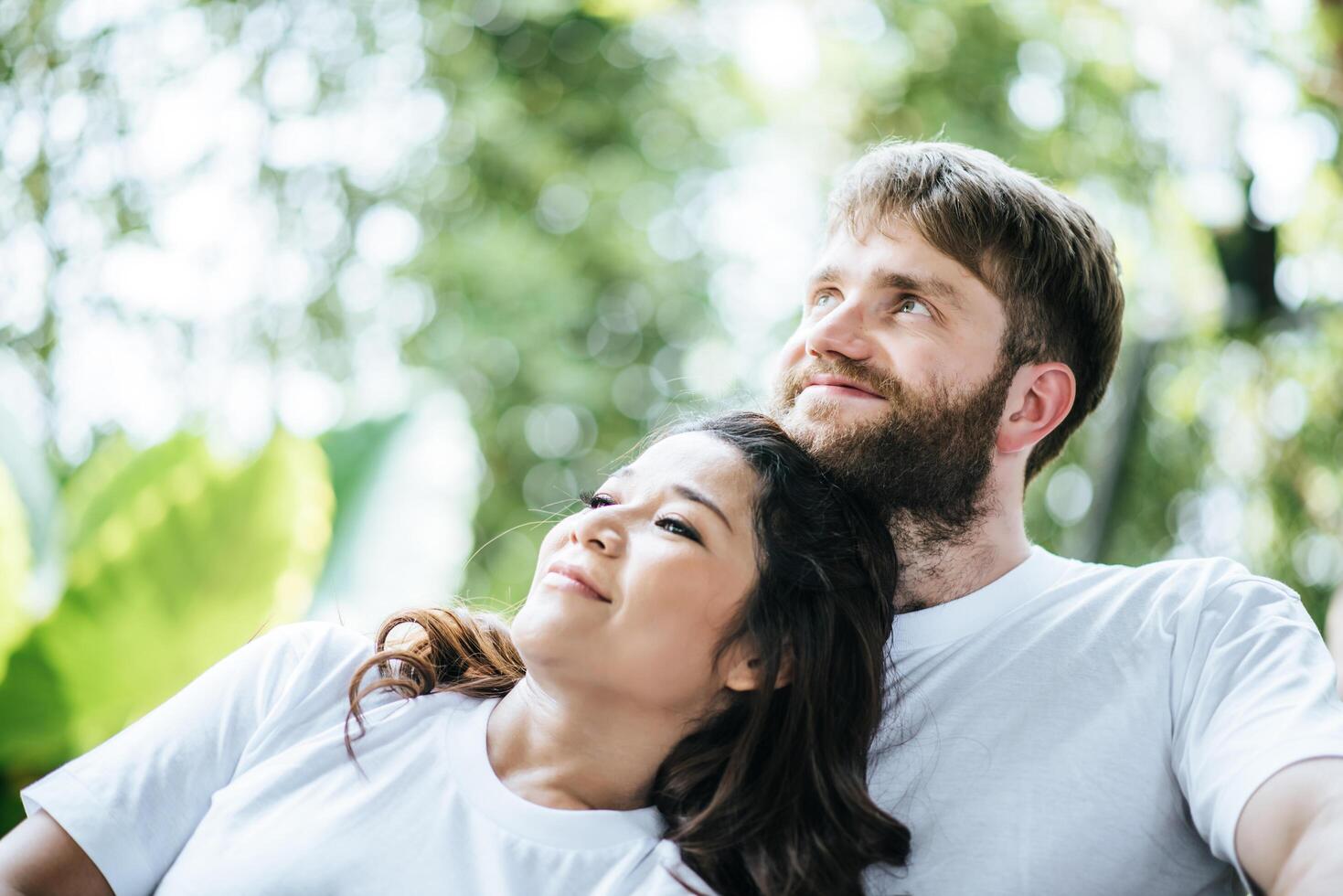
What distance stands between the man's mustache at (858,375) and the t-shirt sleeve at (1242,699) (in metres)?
0.39

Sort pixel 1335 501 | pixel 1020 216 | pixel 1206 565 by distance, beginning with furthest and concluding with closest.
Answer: pixel 1335 501 < pixel 1020 216 < pixel 1206 565

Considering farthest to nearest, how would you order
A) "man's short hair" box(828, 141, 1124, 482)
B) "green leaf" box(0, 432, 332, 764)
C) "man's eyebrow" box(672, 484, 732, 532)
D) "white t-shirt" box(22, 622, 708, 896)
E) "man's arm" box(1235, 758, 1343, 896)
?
"green leaf" box(0, 432, 332, 764) < "man's short hair" box(828, 141, 1124, 482) < "man's eyebrow" box(672, 484, 732, 532) < "white t-shirt" box(22, 622, 708, 896) < "man's arm" box(1235, 758, 1343, 896)

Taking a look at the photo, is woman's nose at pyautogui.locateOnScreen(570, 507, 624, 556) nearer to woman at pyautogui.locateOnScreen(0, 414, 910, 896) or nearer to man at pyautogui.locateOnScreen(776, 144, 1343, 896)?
woman at pyautogui.locateOnScreen(0, 414, 910, 896)

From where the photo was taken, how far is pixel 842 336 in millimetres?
1422

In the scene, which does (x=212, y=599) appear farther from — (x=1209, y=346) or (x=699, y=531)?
(x=1209, y=346)

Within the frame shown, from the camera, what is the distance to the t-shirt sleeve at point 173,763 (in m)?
1.18

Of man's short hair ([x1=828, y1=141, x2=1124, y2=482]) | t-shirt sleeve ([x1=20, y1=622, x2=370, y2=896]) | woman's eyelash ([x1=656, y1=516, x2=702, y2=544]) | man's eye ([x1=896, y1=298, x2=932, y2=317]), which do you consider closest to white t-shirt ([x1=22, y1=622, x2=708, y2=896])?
t-shirt sleeve ([x1=20, y1=622, x2=370, y2=896])

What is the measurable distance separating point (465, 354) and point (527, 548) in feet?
2.31

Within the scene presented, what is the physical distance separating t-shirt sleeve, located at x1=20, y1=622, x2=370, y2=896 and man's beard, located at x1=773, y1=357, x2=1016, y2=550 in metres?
0.58

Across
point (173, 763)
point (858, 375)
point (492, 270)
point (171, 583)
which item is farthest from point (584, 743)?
point (492, 270)

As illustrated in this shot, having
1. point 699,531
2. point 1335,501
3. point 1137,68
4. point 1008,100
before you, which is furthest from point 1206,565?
point 1008,100

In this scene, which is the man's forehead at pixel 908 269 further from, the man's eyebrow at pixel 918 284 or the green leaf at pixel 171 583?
the green leaf at pixel 171 583

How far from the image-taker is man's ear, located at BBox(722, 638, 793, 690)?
4.07ft

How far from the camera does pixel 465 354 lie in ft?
14.0
